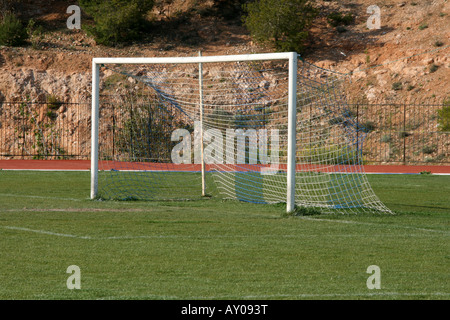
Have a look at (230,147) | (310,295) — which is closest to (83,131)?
(230,147)

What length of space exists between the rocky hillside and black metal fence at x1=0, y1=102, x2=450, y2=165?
1.12 m

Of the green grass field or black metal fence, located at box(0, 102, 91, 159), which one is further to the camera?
black metal fence, located at box(0, 102, 91, 159)

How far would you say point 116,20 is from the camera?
38.4 metres

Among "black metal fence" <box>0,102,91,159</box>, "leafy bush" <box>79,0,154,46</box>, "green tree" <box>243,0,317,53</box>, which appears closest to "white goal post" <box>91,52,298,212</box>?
"black metal fence" <box>0,102,91,159</box>

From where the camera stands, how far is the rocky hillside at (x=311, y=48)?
34531mm

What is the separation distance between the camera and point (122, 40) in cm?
3953

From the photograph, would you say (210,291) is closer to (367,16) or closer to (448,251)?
(448,251)

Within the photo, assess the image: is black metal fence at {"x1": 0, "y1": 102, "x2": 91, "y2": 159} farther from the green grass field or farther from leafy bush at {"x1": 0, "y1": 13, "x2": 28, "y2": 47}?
the green grass field

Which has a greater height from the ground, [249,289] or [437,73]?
[437,73]

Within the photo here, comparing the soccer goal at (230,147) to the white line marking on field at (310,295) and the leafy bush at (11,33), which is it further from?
the leafy bush at (11,33)

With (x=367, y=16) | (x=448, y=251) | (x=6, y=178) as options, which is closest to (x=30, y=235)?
(x=448, y=251)

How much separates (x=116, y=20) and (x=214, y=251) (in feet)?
108

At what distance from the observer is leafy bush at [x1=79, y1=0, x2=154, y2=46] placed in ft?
126

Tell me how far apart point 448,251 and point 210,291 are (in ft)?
11.2
